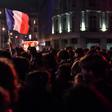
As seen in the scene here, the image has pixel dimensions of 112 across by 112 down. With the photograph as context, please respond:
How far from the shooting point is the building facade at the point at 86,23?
55500 millimetres

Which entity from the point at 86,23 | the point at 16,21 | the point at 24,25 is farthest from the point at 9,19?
the point at 86,23

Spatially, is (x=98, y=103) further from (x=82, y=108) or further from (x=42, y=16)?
A: (x=42, y=16)

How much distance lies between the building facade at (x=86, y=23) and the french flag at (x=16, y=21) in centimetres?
3895

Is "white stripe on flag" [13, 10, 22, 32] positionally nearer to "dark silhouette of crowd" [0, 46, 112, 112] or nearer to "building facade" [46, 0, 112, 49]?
"dark silhouette of crowd" [0, 46, 112, 112]

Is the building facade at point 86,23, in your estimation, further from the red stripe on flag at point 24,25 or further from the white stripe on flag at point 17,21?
the white stripe on flag at point 17,21

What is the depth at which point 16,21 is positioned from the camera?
51.8 ft

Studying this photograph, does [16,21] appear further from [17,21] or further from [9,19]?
[9,19]

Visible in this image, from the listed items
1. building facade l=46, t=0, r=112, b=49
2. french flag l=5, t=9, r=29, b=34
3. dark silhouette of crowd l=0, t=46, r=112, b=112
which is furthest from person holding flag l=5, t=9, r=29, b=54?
building facade l=46, t=0, r=112, b=49

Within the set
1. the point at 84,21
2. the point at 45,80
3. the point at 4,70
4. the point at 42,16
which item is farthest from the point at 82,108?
the point at 42,16

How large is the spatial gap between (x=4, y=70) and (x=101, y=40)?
53.5m

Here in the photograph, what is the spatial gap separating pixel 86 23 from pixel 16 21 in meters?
40.2

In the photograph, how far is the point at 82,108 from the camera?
3.50 metres

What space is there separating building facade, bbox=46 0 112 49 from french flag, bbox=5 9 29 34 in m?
39.0

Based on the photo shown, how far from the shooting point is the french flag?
15.6 metres
